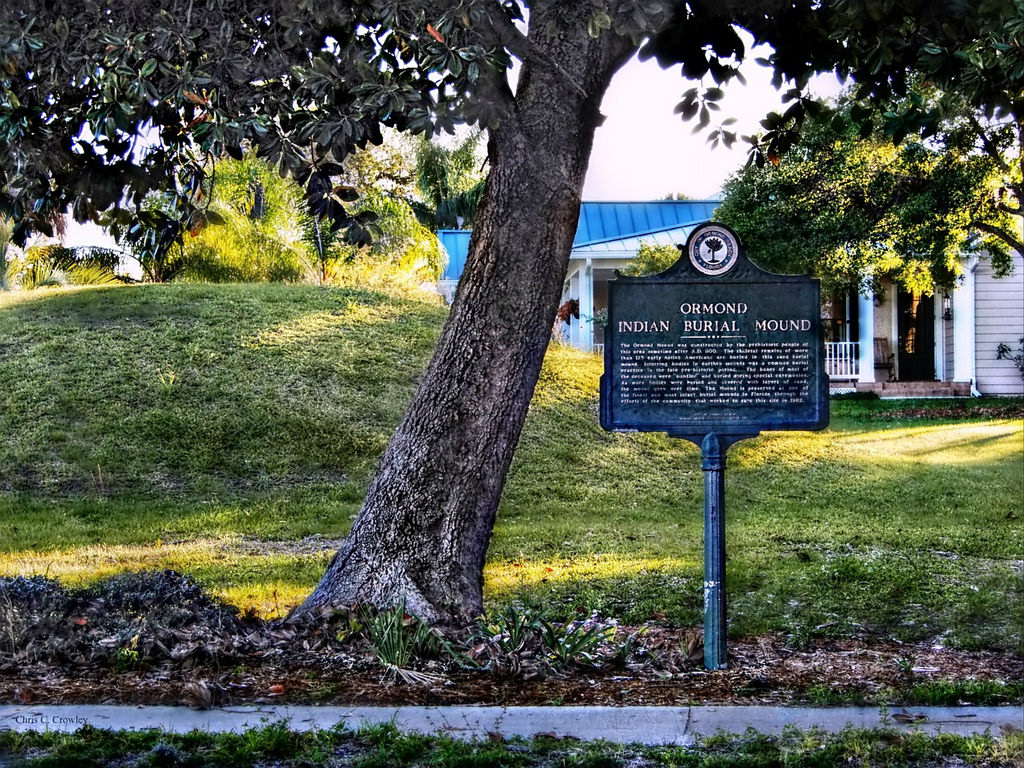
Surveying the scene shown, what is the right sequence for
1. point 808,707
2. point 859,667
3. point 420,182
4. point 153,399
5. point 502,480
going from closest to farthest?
point 808,707 < point 859,667 < point 502,480 < point 153,399 < point 420,182

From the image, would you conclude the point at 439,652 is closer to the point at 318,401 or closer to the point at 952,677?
the point at 952,677

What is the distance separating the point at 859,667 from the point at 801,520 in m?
6.97

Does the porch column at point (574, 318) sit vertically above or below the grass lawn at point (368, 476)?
above

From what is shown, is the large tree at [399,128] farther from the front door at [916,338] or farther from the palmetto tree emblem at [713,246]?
the front door at [916,338]

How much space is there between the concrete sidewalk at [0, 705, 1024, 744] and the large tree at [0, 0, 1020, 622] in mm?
1339

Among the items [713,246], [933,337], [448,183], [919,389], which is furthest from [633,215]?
[713,246]

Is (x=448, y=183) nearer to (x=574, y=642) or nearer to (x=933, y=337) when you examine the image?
(x=933, y=337)

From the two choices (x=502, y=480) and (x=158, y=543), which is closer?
(x=502, y=480)

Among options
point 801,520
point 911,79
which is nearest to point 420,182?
point 911,79

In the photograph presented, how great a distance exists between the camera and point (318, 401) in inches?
667

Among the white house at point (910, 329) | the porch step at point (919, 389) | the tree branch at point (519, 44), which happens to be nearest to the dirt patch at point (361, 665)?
the tree branch at point (519, 44)

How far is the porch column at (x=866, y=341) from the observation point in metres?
25.7

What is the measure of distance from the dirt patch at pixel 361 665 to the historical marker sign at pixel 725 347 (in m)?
1.29

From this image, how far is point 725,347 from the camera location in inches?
251
